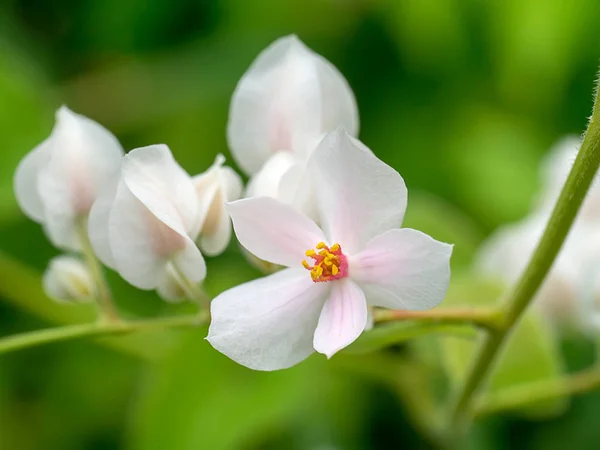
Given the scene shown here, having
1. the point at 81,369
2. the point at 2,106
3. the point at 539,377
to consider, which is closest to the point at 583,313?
the point at 539,377

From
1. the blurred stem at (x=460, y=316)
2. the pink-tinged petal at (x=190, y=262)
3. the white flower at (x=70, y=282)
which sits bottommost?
the white flower at (x=70, y=282)

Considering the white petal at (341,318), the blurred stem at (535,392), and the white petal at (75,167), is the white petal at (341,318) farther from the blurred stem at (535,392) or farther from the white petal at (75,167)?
the blurred stem at (535,392)

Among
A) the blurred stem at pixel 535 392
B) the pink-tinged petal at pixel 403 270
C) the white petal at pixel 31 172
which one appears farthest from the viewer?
the blurred stem at pixel 535 392

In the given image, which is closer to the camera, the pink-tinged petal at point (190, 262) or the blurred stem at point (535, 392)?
the pink-tinged petal at point (190, 262)

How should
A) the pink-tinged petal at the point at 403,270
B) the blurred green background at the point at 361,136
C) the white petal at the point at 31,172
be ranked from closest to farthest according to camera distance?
the pink-tinged petal at the point at 403,270 < the white petal at the point at 31,172 < the blurred green background at the point at 361,136

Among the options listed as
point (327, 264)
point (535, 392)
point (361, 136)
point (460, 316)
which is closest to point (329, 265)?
point (327, 264)

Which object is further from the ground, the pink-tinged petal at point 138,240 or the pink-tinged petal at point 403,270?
the pink-tinged petal at point 403,270

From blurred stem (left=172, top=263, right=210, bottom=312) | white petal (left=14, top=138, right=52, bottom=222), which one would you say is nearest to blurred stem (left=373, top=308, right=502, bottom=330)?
blurred stem (left=172, top=263, right=210, bottom=312)

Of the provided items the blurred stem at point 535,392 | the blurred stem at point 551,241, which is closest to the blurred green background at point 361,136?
the blurred stem at point 535,392
